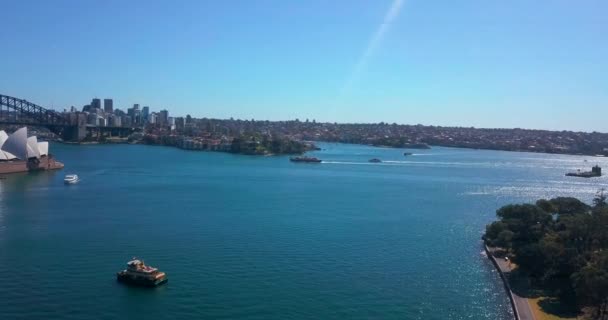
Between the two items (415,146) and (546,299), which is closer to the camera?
(546,299)

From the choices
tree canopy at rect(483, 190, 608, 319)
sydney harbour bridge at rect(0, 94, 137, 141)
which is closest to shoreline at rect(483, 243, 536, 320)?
tree canopy at rect(483, 190, 608, 319)

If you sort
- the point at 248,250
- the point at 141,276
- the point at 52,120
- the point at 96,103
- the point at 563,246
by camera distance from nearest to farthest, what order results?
the point at 141,276
the point at 563,246
the point at 248,250
the point at 52,120
the point at 96,103

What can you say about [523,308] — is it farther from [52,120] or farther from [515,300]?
[52,120]

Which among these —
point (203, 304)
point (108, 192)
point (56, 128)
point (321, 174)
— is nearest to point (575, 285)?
point (203, 304)

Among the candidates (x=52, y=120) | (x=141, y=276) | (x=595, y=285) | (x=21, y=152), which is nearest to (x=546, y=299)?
(x=595, y=285)

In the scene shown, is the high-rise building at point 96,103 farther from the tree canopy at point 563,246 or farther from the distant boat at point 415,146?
the tree canopy at point 563,246

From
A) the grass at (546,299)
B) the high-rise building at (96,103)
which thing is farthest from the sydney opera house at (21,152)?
the high-rise building at (96,103)
